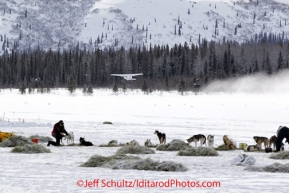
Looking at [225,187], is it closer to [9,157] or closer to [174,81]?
[9,157]

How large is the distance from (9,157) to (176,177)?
8162mm

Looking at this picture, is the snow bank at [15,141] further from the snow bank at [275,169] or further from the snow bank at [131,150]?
the snow bank at [275,169]

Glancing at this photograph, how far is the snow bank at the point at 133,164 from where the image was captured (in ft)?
62.0

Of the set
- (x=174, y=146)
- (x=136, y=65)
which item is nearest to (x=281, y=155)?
(x=174, y=146)

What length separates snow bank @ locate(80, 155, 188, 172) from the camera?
62.0ft

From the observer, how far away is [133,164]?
19578 mm

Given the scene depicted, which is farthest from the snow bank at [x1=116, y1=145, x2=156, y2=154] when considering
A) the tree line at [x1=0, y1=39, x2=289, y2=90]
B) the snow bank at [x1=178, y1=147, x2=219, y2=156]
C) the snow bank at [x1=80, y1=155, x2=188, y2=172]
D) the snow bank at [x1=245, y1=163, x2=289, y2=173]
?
the tree line at [x1=0, y1=39, x2=289, y2=90]

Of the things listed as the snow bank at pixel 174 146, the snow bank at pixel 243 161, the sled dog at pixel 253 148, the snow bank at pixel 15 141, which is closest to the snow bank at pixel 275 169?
the snow bank at pixel 243 161

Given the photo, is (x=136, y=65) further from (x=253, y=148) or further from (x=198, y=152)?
(x=198, y=152)

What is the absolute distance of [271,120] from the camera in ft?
177

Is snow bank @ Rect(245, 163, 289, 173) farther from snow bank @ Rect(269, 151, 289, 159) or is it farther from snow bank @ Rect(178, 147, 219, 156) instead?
snow bank @ Rect(178, 147, 219, 156)

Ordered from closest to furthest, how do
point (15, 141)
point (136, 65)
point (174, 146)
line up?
point (174, 146) → point (15, 141) → point (136, 65)

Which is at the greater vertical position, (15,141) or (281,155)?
(15,141)

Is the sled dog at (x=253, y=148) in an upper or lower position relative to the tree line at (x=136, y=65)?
lower
